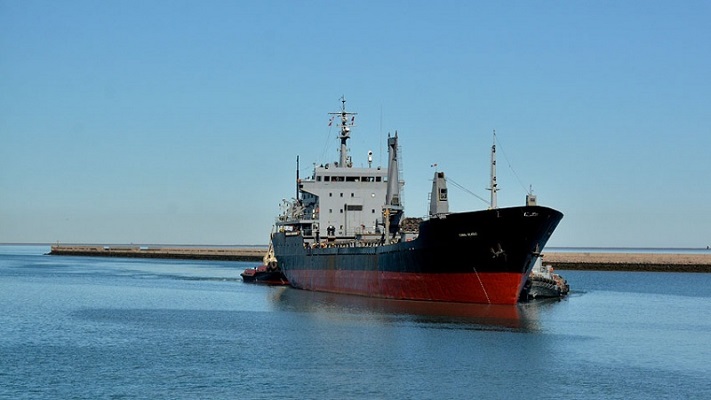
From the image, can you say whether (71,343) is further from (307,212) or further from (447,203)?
(307,212)

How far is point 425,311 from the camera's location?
3784 centimetres

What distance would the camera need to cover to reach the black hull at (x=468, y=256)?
3703 cm

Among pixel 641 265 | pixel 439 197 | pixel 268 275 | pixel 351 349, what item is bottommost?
pixel 351 349

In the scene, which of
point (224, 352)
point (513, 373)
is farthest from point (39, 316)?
point (513, 373)

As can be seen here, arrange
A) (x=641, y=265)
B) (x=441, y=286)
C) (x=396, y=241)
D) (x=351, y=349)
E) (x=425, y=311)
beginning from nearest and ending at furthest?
(x=351, y=349) < (x=425, y=311) < (x=441, y=286) < (x=396, y=241) < (x=641, y=265)

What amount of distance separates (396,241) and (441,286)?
6.79 meters

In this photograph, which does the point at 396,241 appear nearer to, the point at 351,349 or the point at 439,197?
the point at 439,197

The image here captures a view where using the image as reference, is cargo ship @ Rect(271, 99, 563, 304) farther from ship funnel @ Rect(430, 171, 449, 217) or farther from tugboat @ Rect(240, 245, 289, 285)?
tugboat @ Rect(240, 245, 289, 285)

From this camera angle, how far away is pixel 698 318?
39.2m

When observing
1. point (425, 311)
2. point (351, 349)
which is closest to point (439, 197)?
point (425, 311)

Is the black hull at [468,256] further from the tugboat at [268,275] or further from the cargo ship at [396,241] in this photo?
the tugboat at [268,275]

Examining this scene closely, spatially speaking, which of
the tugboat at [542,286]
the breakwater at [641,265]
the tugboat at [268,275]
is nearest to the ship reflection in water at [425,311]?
the tugboat at [542,286]

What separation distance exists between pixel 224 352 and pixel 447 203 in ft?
58.6

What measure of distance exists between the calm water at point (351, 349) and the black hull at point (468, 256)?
1012mm
